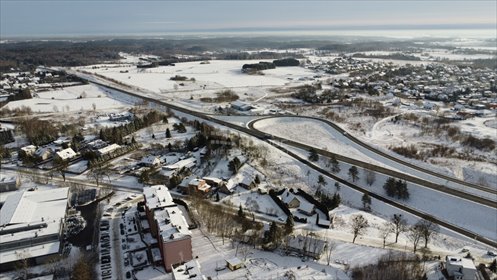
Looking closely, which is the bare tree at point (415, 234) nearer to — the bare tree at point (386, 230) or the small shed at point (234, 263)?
the bare tree at point (386, 230)

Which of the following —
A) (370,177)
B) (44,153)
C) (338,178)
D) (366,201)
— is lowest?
(366,201)

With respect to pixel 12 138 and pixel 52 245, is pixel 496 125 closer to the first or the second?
pixel 52 245

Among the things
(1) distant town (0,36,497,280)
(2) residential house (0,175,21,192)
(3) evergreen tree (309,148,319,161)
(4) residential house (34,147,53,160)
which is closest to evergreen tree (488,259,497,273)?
(1) distant town (0,36,497,280)

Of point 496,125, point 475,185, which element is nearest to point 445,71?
point 496,125

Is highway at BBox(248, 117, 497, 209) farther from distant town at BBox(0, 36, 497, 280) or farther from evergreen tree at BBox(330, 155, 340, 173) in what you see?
evergreen tree at BBox(330, 155, 340, 173)

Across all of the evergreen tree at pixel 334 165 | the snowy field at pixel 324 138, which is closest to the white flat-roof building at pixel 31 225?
the evergreen tree at pixel 334 165

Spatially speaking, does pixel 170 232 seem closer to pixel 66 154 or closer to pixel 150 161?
pixel 150 161

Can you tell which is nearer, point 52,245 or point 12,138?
point 52,245

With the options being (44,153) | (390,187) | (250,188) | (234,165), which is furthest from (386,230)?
(44,153)
